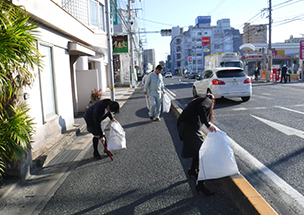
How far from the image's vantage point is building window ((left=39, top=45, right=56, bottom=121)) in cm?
645

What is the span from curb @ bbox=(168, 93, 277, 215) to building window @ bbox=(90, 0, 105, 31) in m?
13.2

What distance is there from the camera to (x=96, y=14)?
15.1 metres

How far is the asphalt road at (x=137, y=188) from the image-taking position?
10.8 ft

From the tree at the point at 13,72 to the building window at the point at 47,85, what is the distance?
7.39 feet

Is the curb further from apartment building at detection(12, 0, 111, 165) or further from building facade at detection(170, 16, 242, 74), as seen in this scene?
building facade at detection(170, 16, 242, 74)

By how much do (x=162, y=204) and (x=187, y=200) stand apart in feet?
1.14

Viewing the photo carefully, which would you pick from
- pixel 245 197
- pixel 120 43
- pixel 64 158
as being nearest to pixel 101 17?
pixel 120 43

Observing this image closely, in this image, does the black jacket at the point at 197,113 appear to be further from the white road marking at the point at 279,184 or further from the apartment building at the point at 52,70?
the apartment building at the point at 52,70

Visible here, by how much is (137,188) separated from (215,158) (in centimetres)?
124

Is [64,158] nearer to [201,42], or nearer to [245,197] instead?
[245,197]

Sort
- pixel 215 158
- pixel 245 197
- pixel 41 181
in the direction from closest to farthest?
pixel 245 197 → pixel 215 158 → pixel 41 181

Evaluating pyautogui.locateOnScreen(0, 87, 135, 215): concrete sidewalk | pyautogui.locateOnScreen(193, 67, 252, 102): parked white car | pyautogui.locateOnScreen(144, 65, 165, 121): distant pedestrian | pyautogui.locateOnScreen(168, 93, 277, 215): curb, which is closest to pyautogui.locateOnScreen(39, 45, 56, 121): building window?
pyautogui.locateOnScreen(0, 87, 135, 215): concrete sidewalk

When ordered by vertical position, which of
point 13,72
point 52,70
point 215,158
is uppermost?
point 52,70

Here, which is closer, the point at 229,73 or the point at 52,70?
the point at 52,70
